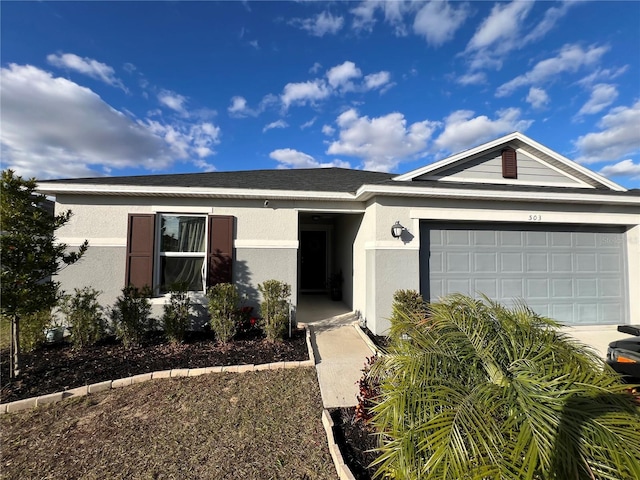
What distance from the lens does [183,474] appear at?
2.47m

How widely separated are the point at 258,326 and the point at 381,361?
4163mm

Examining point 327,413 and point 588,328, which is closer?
point 327,413

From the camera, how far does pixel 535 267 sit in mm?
6805

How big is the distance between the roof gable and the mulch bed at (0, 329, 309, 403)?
16.5 ft

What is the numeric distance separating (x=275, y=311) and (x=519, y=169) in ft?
23.3

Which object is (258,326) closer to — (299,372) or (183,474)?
(299,372)

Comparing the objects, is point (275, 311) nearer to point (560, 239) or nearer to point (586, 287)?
point (560, 239)

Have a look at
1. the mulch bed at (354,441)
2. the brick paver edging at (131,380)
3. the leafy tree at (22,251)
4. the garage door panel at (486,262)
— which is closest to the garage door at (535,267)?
the garage door panel at (486,262)

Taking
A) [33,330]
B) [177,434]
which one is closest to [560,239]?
[177,434]

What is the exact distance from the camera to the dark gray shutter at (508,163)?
7164 mm

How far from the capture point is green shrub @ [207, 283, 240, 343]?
534cm

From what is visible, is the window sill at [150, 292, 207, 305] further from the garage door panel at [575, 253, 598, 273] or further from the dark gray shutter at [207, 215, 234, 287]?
the garage door panel at [575, 253, 598, 273]

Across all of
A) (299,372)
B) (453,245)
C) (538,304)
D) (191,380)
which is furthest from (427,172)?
(191,380)

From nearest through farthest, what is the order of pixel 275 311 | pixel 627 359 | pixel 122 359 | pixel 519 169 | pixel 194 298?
pixel 627 359 → pixel 122 359 → pixel 275 311 → pixel 194 298 → pixel 519 169
